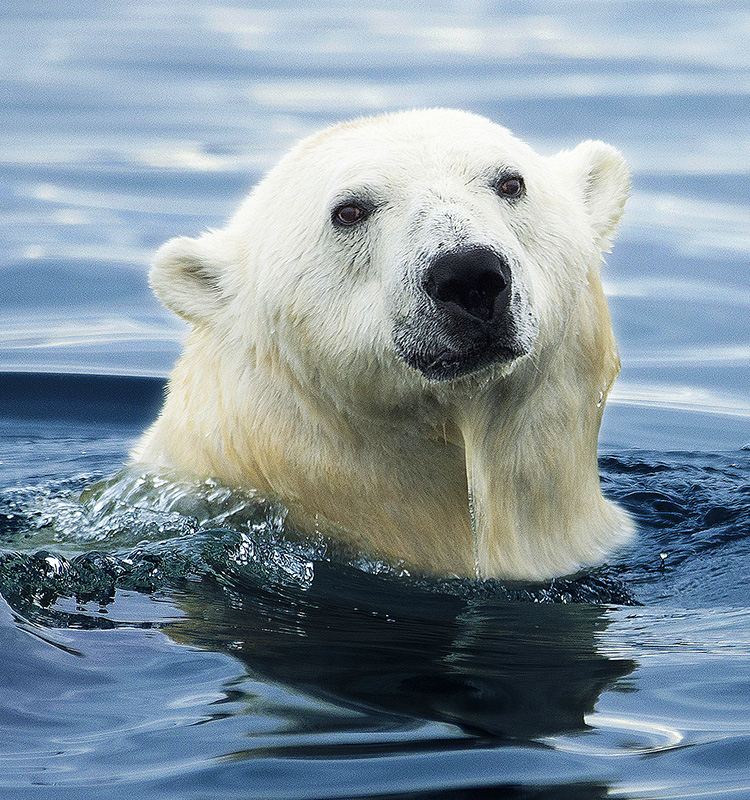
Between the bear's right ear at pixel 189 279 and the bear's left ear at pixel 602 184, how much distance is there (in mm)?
1374

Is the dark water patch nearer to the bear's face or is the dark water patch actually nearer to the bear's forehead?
Answer: the bear's face

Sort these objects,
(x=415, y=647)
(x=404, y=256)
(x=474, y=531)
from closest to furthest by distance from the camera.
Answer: (x=404, y=256)
(x=415, y=647)
(x=474, y=531)

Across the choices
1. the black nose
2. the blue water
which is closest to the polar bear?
the black nose

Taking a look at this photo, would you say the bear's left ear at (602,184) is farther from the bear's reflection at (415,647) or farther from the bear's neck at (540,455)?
the bear's reflection at (415,647)

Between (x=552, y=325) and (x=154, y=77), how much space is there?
10.6 meters

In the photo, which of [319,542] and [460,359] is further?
[319,542]

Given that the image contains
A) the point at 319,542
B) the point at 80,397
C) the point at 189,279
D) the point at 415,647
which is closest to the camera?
the point at 415,647

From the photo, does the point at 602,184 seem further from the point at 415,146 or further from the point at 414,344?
the point at 414,344

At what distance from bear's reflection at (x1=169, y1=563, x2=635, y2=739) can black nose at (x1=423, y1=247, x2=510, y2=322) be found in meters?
1.06

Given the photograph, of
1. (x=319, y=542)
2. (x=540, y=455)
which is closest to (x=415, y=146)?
(x=540, y=455)

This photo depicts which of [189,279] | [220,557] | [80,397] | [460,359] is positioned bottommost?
[220,557]

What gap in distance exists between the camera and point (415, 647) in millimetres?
4375

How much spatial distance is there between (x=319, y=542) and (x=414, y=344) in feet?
3.50

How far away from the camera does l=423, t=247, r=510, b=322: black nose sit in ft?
13.2
